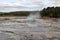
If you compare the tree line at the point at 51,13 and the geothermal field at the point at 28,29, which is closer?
the geothermal field at the point at 28,29

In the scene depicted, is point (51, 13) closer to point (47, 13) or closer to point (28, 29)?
point (47, 13)

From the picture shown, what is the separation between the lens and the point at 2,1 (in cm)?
154

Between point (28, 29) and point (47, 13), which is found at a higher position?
point (47, 13)

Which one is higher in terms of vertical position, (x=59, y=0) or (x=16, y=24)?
(x=59, y=0)

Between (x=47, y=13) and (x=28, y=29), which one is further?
(x=47, y=13)

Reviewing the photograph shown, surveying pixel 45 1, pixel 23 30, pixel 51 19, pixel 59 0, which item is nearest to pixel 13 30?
pixel 23 30

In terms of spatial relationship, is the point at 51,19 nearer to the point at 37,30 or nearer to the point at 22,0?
the point at 37,30

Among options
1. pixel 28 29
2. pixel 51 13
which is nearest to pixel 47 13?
pixel 51 13

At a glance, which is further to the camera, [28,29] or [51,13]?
[51,13]

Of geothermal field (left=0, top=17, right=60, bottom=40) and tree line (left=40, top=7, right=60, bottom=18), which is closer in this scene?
geothermal field (left=0, top=17, right=60, bottom=40)

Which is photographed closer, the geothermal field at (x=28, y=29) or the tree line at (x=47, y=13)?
the geothermal field at (x=28, y=29)

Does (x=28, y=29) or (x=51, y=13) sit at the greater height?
(x=51, y=13)

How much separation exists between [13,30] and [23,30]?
0.09 metres

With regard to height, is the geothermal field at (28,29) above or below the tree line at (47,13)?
below
